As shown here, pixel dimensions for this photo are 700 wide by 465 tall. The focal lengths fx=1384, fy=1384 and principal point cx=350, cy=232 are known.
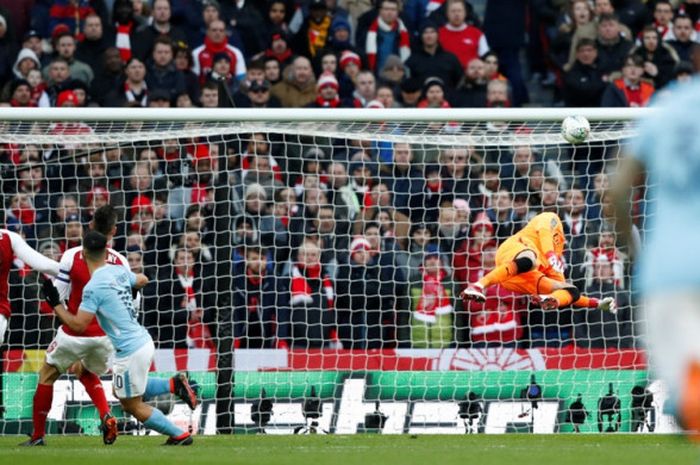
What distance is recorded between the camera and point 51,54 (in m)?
16.4

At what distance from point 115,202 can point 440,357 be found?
11.7ft

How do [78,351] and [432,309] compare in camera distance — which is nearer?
[78,351]

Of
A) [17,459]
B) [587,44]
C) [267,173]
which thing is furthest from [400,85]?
[17,459]

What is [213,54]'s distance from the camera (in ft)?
53.8

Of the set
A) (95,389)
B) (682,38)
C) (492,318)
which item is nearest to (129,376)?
(95,389)

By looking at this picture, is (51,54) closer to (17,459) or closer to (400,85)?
(400,85)

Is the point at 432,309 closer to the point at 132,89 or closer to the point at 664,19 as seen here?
the point at 132,89

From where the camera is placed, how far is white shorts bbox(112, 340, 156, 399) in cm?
1023

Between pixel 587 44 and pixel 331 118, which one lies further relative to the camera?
pixel 587 44

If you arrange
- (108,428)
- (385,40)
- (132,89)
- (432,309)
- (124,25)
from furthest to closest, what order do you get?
1. (385,40)
2. (124,25)
3. (132,89)
4. (432,309)
5. (108,428)

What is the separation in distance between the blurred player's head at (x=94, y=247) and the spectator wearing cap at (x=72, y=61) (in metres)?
6.02

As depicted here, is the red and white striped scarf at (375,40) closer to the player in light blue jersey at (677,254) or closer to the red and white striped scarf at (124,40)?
the red and white striped scarf at (124,40)

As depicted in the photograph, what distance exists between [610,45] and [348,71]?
3.27 meters

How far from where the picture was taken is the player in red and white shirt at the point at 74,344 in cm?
1065
